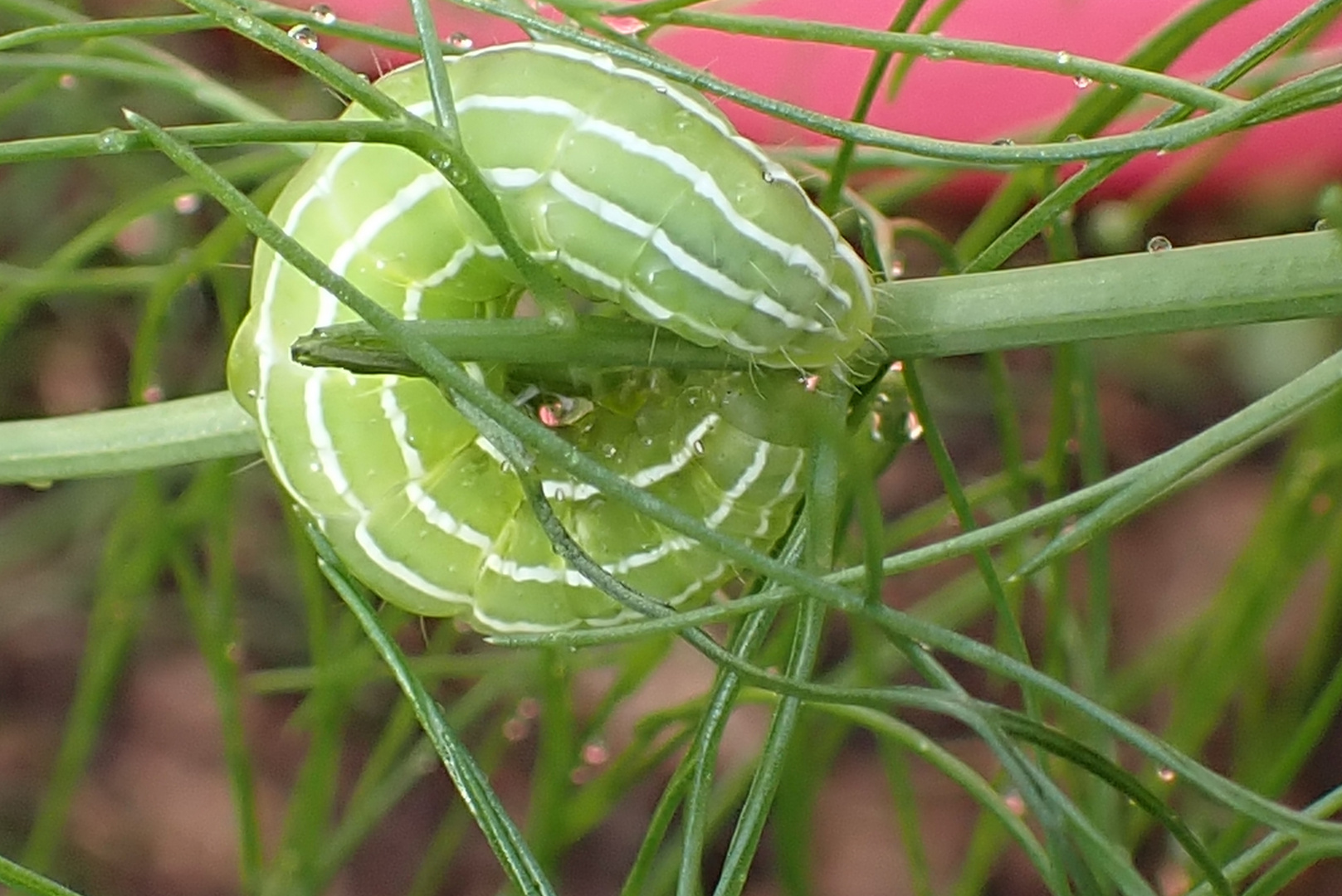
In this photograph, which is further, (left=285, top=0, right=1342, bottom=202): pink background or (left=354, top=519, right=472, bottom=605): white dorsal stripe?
(left=285, top=0, right=1342, bottom=202): pink background

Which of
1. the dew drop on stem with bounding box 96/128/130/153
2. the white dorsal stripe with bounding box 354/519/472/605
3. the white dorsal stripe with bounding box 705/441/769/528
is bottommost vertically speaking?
the white dorsal stripe with bounding box 354/519/472/605

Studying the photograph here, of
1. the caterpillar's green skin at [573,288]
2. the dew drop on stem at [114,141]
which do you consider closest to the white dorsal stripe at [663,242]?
the caterpillar's green skin at [573,288]

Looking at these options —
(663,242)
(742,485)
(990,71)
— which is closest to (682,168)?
(663,242)

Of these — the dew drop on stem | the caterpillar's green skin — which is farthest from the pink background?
the dew drop on stem

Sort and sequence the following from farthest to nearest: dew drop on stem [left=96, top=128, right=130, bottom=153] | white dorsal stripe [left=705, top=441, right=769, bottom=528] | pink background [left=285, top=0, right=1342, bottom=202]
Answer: pink background [left=285, top=0, right=1342, bottom=202], white dorsal stripe [left=705, top=441, right=769, bottom=528], dew drop on stem [left=96, top=128, right=130, bottom=153]

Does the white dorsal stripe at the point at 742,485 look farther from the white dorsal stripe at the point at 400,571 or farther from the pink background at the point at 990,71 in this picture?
the pink background at the point at 990,71

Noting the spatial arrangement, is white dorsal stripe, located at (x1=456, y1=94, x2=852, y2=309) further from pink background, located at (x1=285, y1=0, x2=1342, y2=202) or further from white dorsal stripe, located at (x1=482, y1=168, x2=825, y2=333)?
pink background, located at (x1=285, y1=0, x2=1342, y2=202)

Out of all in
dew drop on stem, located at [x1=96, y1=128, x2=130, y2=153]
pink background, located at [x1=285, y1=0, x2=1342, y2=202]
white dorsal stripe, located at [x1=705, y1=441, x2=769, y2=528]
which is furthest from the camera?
pink background, located at [x1=285, y1=0, x2=1342, y2=202]

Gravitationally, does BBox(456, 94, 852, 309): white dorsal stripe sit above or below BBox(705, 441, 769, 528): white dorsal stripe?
above

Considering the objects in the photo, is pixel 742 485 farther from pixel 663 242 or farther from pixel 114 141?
pixel 114 141
